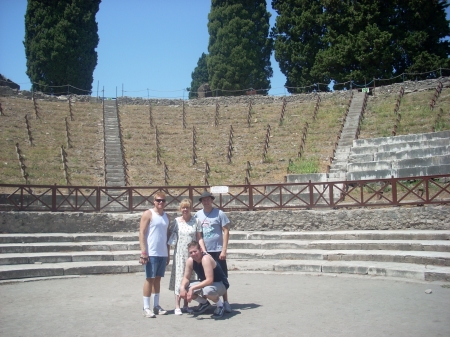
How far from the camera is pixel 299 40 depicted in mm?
40156

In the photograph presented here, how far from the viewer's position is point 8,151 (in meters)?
24.3

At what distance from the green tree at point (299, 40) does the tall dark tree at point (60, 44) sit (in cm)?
1606

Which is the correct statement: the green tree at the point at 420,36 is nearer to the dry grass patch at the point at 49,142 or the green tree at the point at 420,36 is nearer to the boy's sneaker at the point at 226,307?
the dry grass patch at the point at 49,142

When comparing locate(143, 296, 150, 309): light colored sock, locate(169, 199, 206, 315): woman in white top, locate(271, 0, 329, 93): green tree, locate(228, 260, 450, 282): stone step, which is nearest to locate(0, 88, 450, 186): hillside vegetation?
locate(271, 0, 329, 93): green tree

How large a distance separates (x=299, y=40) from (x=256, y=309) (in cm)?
3506

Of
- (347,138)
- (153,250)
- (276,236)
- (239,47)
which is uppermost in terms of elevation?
(239,47)

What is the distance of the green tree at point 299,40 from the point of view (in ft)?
128

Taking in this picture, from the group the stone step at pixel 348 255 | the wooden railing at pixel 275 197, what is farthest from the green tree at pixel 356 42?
the stone step at pixel 348 255

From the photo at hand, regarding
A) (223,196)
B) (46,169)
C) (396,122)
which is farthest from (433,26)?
(46,169)

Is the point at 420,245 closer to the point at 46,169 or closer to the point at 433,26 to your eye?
the point at 46,169

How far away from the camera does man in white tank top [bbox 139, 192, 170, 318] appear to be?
7.59 m

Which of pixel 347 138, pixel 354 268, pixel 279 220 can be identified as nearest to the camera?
pixel 354 268

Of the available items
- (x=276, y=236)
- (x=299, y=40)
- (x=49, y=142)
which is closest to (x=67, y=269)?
(x=276, y=236)

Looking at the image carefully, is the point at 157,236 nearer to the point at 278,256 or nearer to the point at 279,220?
the point at 278,256
